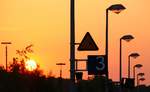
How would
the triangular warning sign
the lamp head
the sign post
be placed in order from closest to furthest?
the triangular warning sign
the sign post
the lamp head

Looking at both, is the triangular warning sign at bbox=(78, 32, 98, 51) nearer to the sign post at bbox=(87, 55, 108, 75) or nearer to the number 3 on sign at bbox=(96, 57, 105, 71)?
the sign post at bbox=(87, 55, 108, 75)

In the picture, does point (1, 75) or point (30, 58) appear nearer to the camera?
point (1, 75)

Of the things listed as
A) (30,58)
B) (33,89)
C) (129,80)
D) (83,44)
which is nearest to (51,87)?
(33,89)

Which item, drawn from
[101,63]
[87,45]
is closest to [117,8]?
[101,63]

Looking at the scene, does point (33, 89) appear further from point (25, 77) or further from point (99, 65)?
point (99, 65)

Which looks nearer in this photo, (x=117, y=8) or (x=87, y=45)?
(x=87, y=45)

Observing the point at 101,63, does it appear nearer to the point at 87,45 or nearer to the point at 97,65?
the point at 97,65

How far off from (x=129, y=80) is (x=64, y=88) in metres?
4.01

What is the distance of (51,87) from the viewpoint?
4459 cm

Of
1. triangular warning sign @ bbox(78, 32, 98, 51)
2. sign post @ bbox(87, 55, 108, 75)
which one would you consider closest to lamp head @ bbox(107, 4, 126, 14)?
sign post @ bbox(87, 55, 108, 75)

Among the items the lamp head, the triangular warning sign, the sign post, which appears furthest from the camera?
the lamp head

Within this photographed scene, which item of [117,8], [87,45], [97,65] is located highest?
[117,8]

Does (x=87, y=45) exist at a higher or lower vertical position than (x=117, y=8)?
lower

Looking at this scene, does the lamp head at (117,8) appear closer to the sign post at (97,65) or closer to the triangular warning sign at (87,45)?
the sign post at (97,65)
